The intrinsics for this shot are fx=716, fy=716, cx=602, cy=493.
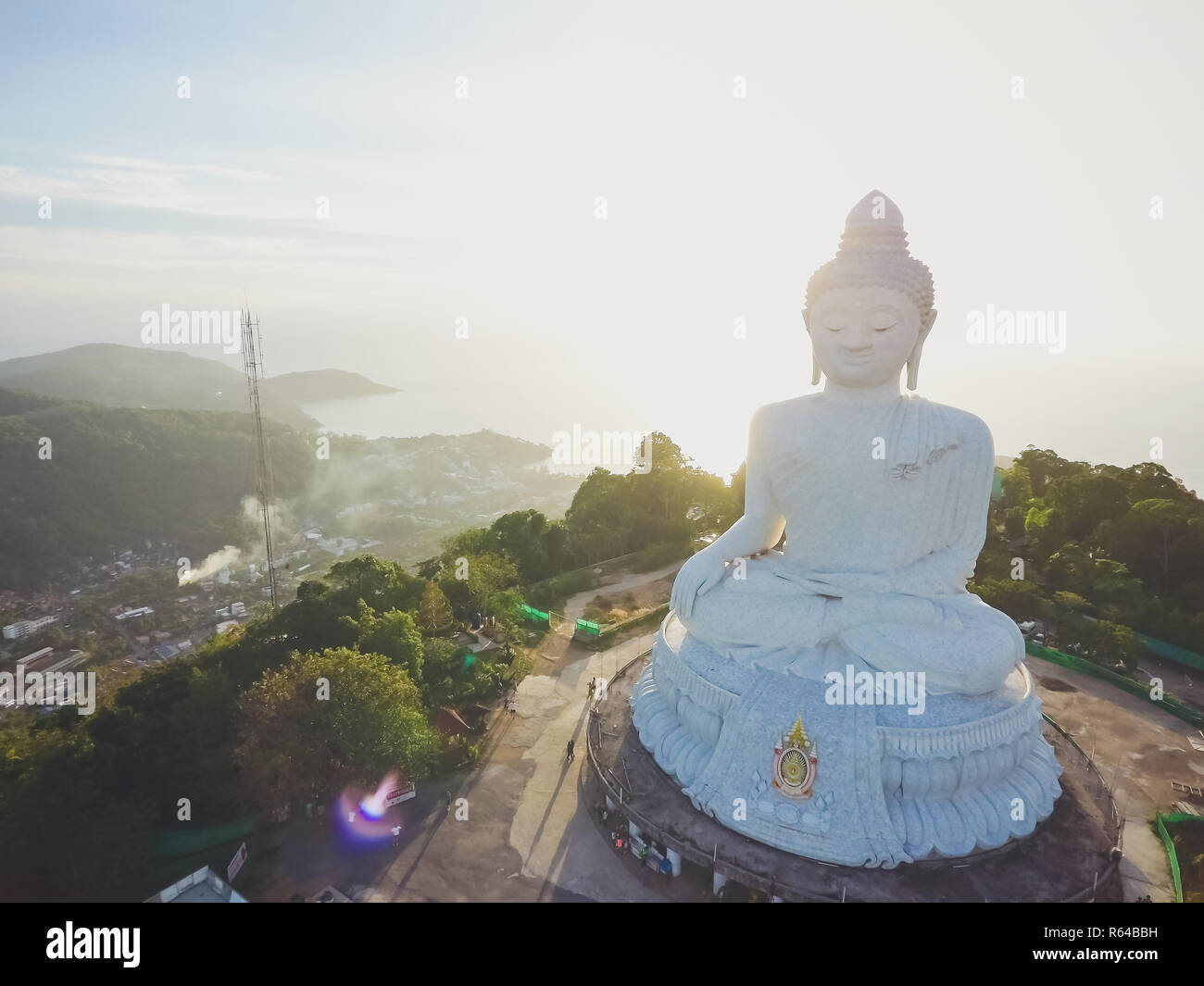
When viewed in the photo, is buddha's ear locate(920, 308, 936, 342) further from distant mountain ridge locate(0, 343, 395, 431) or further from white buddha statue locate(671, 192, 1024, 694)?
distant mountain ridge locate(0, 343, 395, 431)

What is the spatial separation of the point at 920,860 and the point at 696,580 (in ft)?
18.2

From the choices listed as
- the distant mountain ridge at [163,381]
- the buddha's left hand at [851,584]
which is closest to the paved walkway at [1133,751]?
the buddha's left hand at [851,584]

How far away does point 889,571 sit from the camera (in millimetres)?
12672

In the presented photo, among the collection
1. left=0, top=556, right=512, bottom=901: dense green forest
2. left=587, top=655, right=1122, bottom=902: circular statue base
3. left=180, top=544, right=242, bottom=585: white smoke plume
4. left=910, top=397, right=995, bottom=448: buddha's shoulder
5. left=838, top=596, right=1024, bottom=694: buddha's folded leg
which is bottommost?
left=180, top=544, right=242, bottom=585: white smoke plume

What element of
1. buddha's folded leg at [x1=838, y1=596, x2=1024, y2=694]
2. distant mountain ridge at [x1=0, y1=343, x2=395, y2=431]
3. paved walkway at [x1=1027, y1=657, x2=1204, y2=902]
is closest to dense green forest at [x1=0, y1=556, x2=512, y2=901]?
buddha's folded leg at [x1=838, y1=596, x2=1024, y2=694]

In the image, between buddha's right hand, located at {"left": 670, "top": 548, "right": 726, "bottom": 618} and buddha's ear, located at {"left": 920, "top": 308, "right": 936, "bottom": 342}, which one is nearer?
buddha's ear, located at {"left": 920, "top": 308, "right": 936, "bottom": 342}

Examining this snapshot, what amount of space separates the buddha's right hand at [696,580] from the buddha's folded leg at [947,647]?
8.37ft

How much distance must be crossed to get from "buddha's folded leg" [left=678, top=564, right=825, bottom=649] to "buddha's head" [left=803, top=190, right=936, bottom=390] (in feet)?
13.0

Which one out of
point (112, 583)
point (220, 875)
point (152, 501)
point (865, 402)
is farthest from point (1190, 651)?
point (152, 501)

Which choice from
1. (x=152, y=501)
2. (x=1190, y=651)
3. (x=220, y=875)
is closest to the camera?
(x=220, y=875)

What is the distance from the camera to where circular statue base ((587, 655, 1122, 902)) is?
33.8 feet

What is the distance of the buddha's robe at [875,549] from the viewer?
39.3 ft
